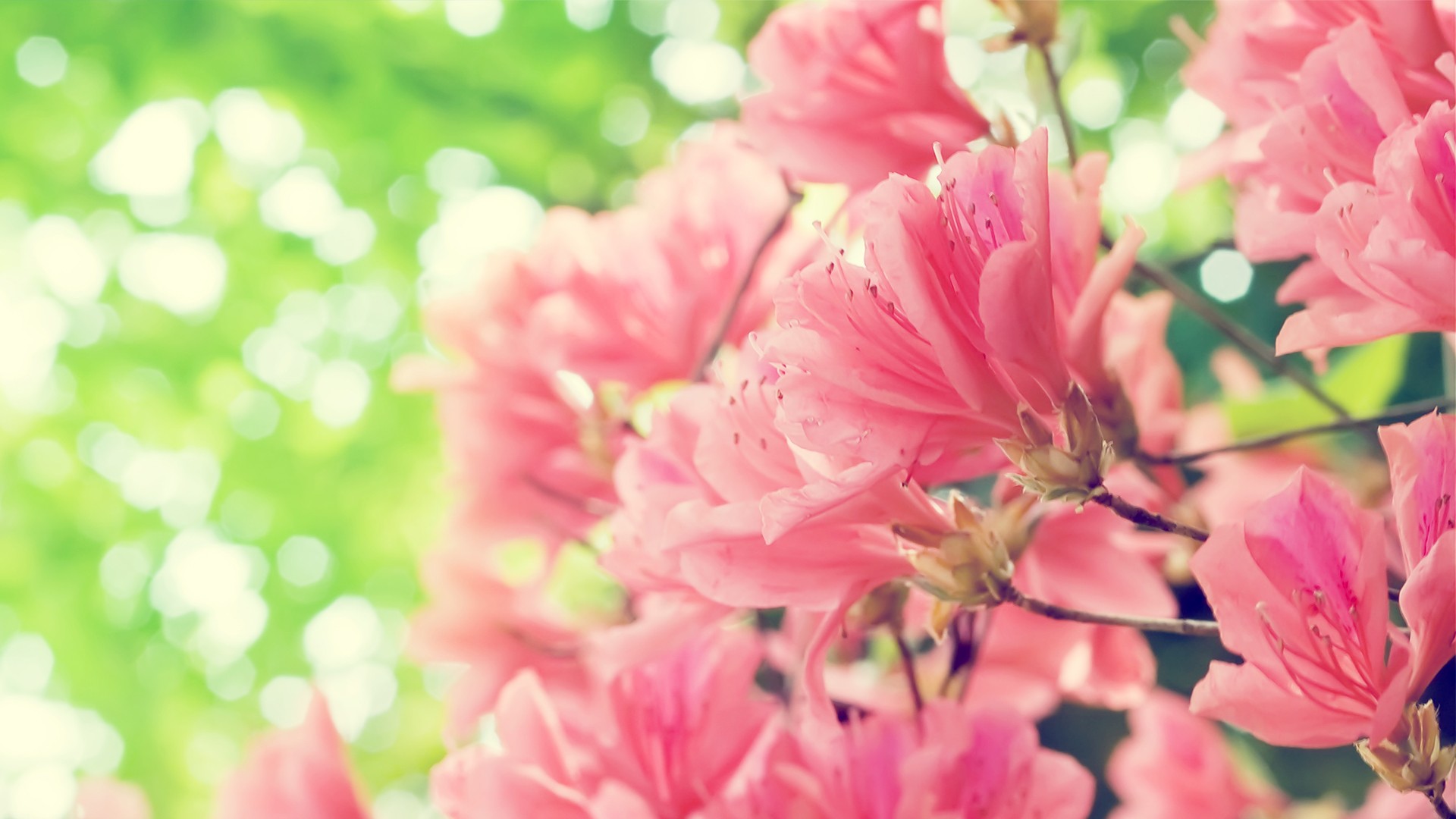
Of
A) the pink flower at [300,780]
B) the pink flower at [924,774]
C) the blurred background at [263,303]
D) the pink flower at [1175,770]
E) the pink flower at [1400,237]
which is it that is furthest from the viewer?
the blurred background at [263,303]

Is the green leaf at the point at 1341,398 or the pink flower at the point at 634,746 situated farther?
the green leaf at the point at 1341,398

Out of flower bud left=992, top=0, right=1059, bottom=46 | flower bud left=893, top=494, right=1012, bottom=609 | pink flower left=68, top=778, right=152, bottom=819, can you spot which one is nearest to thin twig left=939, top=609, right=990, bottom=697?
flower bud left=893, top=494, right=1012, bottom=609

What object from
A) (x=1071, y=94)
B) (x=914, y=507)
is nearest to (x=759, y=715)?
(x=914, y=507)

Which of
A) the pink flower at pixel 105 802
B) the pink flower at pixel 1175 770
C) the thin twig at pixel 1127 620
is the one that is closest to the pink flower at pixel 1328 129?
the thin twig at pixel 1127 620

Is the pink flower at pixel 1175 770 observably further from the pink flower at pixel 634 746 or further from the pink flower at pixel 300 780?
the pink flower at pixel 300 780

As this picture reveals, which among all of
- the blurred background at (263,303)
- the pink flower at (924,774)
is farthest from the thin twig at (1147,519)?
the blurred background at (263,303)

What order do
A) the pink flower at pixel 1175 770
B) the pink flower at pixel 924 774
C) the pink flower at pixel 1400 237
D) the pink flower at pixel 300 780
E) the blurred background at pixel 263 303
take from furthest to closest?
1. the blurred background at pixel 263 303
2. the pink flower at pixel 1175 770
3. the pink flower at pixel 300 780
4. the pink flower at pixel 924 774
5. the pink flower at pixel 1400 237

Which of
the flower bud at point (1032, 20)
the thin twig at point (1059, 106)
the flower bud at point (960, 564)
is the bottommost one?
the flower bud at point (960, 564)

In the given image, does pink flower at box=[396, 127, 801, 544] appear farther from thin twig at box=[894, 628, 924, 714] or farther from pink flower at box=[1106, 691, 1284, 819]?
pink flower at box=[1106, 691, 1284, 819]

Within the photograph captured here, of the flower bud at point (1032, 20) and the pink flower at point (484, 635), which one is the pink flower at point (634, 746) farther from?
the flower bud at point (1032, 20)

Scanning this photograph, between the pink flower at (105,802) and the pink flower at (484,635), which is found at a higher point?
the pink flower at (105,802)
